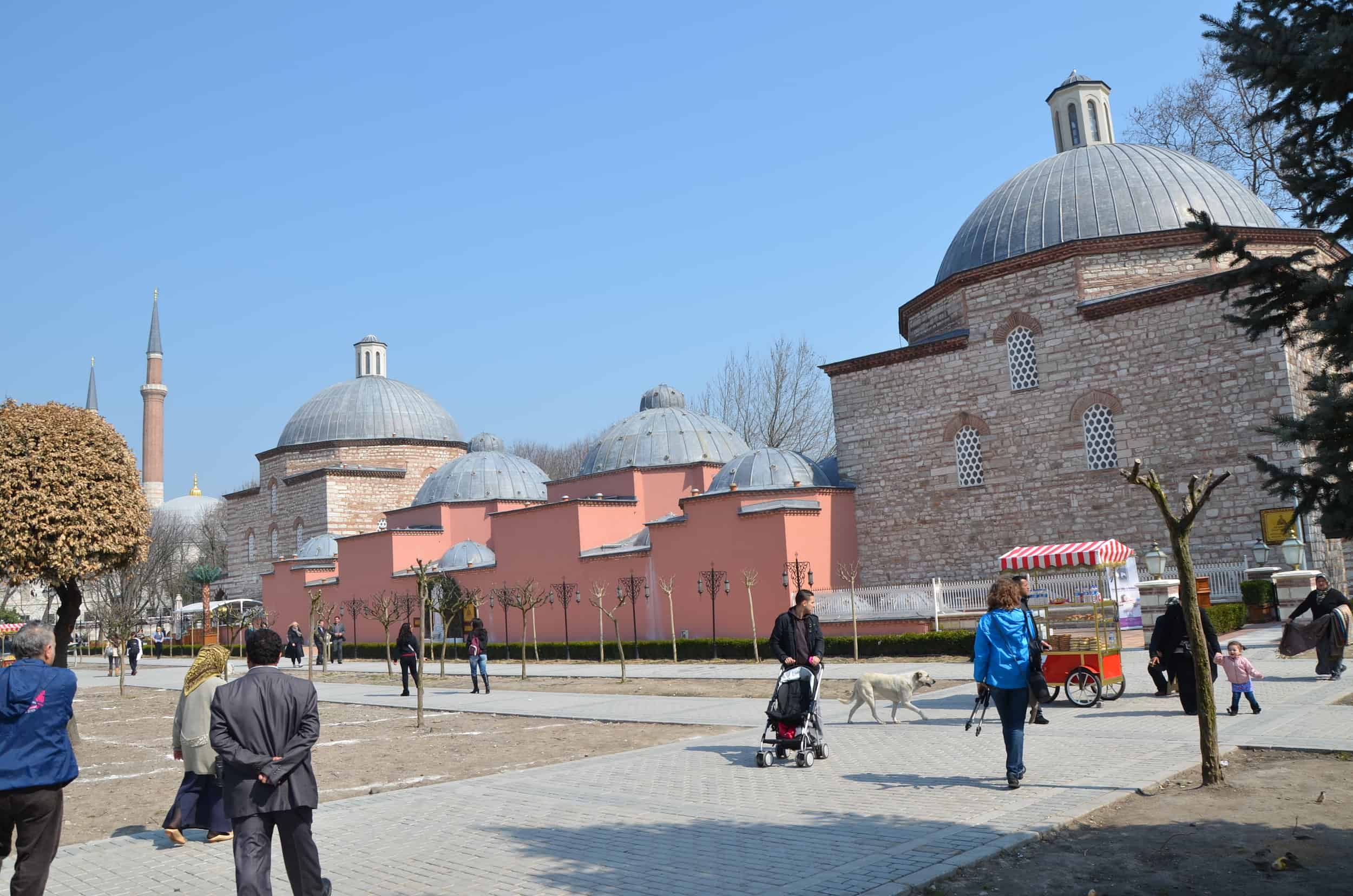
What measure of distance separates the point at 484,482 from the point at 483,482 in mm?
49

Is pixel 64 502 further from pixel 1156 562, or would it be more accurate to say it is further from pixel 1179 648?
pixel 1156 562

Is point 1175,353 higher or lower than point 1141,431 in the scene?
higher

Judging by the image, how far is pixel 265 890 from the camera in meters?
4.23

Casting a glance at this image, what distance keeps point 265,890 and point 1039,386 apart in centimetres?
2077

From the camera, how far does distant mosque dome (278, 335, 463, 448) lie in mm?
41938

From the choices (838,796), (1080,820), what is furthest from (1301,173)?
(838,796)

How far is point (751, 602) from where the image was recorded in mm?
22219

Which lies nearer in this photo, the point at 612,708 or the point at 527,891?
the point at 527,891

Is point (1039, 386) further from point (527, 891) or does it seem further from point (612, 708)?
point (527, 891)

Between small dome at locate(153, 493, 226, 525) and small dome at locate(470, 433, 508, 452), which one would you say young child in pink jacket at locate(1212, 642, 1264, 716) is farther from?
small dome at locate(153, 493, 226, 525)

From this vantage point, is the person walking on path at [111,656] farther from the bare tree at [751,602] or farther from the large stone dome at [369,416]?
the bare tree at [751,602]

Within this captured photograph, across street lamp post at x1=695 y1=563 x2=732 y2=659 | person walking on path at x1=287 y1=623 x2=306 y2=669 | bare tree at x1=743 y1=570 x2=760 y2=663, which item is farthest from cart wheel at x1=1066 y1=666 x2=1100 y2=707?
person walking on path at x1=287 y1=623 x2=306 y2=669

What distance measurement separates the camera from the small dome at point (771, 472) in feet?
81.9

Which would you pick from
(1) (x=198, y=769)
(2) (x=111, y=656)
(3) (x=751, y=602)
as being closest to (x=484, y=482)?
(2) (x=111, y=656)
